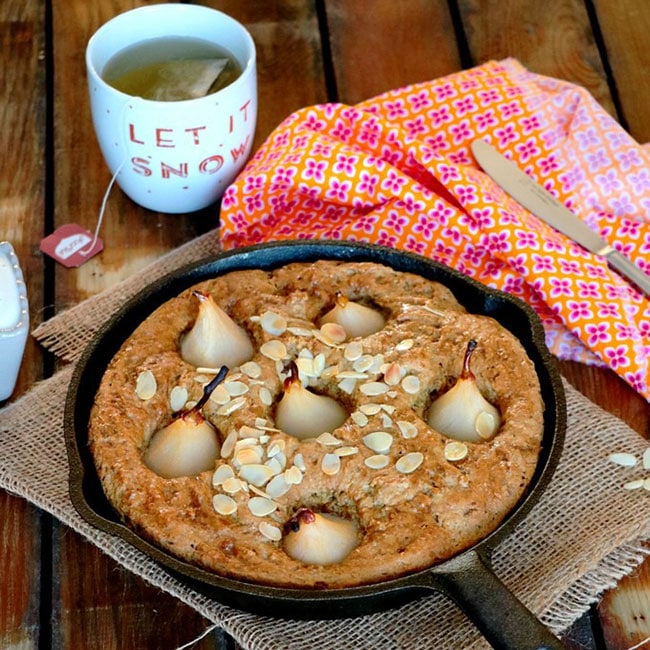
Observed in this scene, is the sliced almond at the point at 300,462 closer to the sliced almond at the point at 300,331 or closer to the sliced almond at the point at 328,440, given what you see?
the sliced almond at the point at 328,440

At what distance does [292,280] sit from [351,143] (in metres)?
0.36

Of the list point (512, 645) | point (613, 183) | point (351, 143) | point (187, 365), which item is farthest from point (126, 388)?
point (613, 183)

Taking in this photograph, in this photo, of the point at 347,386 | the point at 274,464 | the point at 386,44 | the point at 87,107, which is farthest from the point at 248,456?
the point at 386,44

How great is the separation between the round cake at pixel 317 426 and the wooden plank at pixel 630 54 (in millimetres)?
610

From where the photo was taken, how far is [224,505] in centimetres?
104

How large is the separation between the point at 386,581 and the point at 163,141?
672mm

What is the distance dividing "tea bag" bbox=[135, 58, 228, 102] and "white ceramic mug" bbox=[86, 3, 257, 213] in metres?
0.04

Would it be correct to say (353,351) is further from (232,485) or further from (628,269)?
(628,269)

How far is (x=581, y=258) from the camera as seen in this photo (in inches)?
55.0

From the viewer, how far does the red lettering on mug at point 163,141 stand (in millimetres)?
1395

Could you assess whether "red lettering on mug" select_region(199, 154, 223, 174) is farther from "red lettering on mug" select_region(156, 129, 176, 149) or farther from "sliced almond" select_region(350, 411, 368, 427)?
"sliced almond" select_region(350, 411, 368, 427)

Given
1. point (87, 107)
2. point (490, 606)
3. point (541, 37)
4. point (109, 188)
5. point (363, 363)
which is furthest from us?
point (541, 37)

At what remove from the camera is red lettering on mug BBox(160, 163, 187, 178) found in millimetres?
1450

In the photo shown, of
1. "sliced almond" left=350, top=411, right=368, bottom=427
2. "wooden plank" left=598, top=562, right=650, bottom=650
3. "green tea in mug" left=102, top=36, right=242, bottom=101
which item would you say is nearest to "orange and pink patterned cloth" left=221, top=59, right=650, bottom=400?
"green tea in mug" left=102, top=36, right=242, bottom=101
